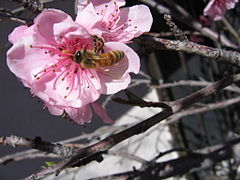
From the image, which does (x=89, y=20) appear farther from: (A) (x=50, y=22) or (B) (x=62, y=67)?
(B) (x=62, y=67)

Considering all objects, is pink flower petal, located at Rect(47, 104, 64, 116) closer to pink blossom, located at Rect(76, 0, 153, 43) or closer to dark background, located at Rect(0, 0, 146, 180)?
pink blossom, located at Rect(76, 0, 153, 43)

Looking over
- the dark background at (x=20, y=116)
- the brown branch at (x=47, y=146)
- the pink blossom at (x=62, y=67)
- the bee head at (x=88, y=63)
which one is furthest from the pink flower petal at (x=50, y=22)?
the dark background at (x=20, y=116)

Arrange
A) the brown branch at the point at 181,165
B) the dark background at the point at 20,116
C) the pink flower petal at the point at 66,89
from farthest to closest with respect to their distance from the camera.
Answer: the dark background at the point at 20,116, the brown branch at the point at 181,165, the pink flower petal at the point at 66,89

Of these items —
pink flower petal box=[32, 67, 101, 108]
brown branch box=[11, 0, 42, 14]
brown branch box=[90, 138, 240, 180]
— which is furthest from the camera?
brown branch box=[90, 138, 240, 180]

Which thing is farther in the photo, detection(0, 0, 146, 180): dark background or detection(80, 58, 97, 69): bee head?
detection(0, 0, 146, 180): dark background

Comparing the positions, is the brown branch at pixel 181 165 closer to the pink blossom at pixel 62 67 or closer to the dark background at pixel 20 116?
the pink blossom at pixel 62 67

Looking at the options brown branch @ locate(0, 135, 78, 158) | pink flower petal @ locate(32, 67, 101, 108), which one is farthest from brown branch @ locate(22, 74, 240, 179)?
pink flower petal @ locate(32, 67, 101, 108)

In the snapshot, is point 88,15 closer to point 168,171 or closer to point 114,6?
point 114,6

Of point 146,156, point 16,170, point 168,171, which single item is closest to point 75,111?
point 168,171
